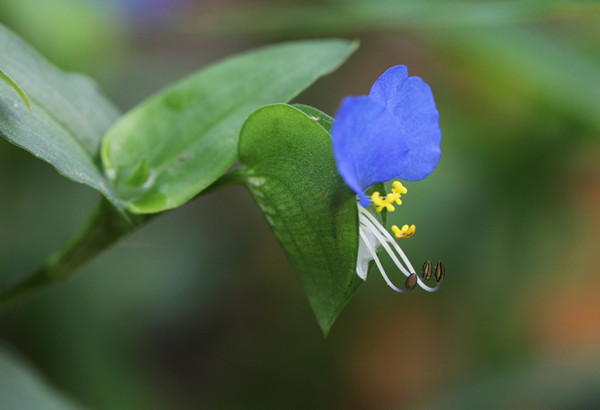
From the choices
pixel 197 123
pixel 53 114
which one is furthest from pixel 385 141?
pixel 53 114

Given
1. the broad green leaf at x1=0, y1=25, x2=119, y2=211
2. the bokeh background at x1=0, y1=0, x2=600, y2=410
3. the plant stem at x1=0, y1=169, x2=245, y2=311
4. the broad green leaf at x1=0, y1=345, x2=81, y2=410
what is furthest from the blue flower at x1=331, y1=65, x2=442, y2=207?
the bokeh background at x1=0, y1=0, x2=600, y2=410

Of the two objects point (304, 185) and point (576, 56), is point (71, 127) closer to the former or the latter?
point (304, 185)

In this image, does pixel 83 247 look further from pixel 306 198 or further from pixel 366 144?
pixel 366 144

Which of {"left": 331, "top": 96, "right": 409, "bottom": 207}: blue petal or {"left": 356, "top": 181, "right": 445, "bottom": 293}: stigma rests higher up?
{"left": 331, "top": 96, "right": 409, "bottom": 207}: blue petal

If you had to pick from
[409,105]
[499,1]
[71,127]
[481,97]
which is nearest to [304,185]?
[409,105]

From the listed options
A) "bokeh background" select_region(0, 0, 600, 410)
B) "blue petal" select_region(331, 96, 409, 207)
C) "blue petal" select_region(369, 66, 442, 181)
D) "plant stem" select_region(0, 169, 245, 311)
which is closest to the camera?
"blue petal" select_region(331, 96, 409, 207)

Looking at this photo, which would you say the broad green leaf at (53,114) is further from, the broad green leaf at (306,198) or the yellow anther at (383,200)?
the yellow anther at (383,200)

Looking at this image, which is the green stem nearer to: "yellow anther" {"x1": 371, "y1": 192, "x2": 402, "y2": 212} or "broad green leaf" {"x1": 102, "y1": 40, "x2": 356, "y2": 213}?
"broad green leaf" {"x1": 102, "y1": 40, "x2": 356, "y2": 213}
